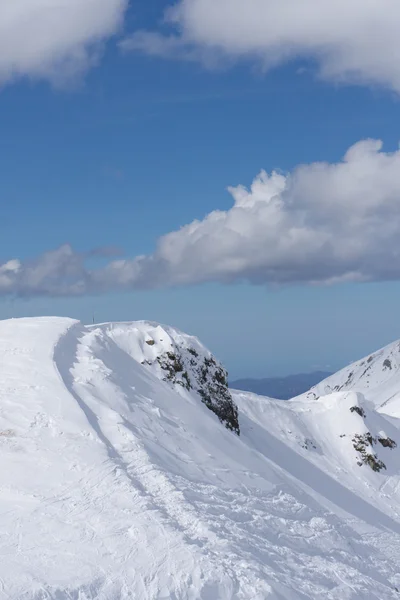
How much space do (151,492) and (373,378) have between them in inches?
5677

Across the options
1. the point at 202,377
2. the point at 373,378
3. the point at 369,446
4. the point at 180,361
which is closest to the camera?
the point at 180,361

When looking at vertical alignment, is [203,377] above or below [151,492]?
above

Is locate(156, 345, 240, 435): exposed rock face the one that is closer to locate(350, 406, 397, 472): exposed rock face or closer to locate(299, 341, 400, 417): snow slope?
locate(350, 406, 397, 472): exposed rock face

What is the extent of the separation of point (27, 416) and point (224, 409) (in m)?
18.0

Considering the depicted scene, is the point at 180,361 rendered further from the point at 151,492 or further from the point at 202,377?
the point at 151,492

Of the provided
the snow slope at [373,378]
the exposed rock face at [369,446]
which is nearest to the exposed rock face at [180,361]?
the exposed rock face at [369,446]

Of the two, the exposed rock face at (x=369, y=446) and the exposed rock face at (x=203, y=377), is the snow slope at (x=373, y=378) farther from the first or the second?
the exposed rock face at (x=203, y=377)

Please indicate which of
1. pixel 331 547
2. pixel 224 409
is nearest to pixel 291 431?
pixel 224 409

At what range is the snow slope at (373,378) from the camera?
133m

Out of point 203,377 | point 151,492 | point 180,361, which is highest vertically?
point 180,361

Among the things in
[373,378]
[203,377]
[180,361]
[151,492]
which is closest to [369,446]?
[203,377]

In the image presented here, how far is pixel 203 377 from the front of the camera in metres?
38.0

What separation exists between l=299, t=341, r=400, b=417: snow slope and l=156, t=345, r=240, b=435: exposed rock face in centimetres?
8800

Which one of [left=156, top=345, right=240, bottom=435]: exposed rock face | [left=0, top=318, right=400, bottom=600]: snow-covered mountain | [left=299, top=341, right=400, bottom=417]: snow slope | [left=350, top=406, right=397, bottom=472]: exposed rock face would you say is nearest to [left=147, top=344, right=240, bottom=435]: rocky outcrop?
[left=156, top=345, right=240, bottom=435]: exposed rock face
